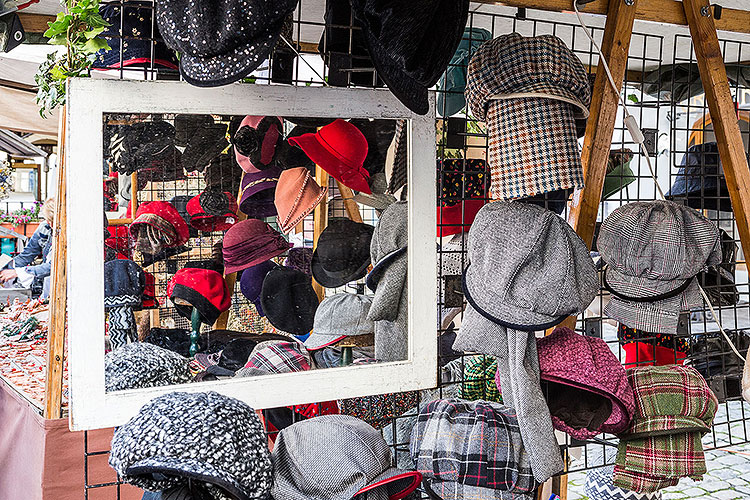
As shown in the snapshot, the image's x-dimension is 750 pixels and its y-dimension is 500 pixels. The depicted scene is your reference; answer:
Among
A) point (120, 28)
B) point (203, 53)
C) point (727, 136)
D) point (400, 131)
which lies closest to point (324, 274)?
point (400, 131)

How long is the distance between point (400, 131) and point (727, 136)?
3.31 feet

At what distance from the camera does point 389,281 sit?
1748mm

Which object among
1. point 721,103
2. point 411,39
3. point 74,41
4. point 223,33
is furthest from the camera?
point 721,103

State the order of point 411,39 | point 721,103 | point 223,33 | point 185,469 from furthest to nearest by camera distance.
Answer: point 721,103 < point 411,39 < point 223,33 < point 185,469

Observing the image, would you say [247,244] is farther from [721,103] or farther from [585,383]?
[721,103]

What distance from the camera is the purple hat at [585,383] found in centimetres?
154

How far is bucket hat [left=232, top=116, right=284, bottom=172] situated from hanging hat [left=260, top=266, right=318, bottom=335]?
28 cm

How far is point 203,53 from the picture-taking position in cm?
123

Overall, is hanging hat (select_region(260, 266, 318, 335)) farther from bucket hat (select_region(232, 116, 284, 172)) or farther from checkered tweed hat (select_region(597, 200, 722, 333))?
checkered tweed hat (select_region(597, 200, 722, 333))

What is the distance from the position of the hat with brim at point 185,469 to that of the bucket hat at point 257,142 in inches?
30.8

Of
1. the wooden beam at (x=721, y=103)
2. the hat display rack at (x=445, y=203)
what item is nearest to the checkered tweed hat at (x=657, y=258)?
the hat display rack at (x=445, y=203)

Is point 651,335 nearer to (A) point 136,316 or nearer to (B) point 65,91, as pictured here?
(A) point 136,316

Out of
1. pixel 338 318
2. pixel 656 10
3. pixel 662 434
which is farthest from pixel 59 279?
pixel 656 10

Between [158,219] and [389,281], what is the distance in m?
0.61
